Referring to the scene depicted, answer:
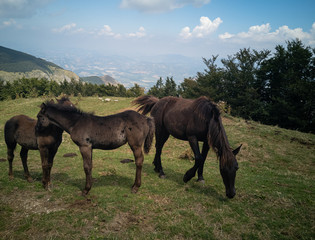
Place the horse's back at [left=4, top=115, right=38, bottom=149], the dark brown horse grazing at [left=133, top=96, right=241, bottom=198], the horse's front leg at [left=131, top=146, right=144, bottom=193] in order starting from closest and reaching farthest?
1. the dark brown horse grazing at [left=133, top=96, right=241, bottom=198]
2. the horse's front leg at [left=131, top=146, right=144, bottom=193]
3. the horse's back at [left=4, top=115, right=38, bottom=149]

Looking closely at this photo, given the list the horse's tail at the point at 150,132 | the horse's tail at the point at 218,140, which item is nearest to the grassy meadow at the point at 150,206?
the horse's tail at the point at 218,140

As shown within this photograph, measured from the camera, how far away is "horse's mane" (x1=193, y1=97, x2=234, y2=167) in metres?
6.29

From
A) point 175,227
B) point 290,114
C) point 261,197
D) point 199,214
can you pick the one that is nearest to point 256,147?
Answer: point 261,197

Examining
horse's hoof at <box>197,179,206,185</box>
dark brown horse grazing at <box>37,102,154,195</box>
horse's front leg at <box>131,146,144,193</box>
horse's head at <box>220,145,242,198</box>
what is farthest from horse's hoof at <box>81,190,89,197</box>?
horse's head at <box>220,145,242,198</box>

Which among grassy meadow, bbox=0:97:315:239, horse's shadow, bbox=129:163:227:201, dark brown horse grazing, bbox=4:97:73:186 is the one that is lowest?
horse's shadow, bbox=129:163:227:201

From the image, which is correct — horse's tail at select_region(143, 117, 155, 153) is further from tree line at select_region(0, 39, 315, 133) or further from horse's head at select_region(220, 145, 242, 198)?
tree line at select_region(0, 39, 315, 133)

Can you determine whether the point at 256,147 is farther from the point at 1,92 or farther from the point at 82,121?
the point at 1,92

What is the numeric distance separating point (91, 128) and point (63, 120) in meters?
0.94

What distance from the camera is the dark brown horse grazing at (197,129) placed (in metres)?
6.25

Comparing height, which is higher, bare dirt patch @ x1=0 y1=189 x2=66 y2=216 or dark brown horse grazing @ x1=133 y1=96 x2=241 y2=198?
dark brown horse grazing @ x1=133 y1=96 x2=241 y2=198

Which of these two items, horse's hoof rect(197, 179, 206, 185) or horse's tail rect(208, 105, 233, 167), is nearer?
horse's tail rect(208, 105, 233, 167)

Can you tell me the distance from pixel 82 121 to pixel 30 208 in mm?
2763

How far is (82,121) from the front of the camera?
6414mm

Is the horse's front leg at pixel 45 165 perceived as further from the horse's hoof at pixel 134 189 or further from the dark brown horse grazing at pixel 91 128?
the horse's hoof at pixel 134 189
